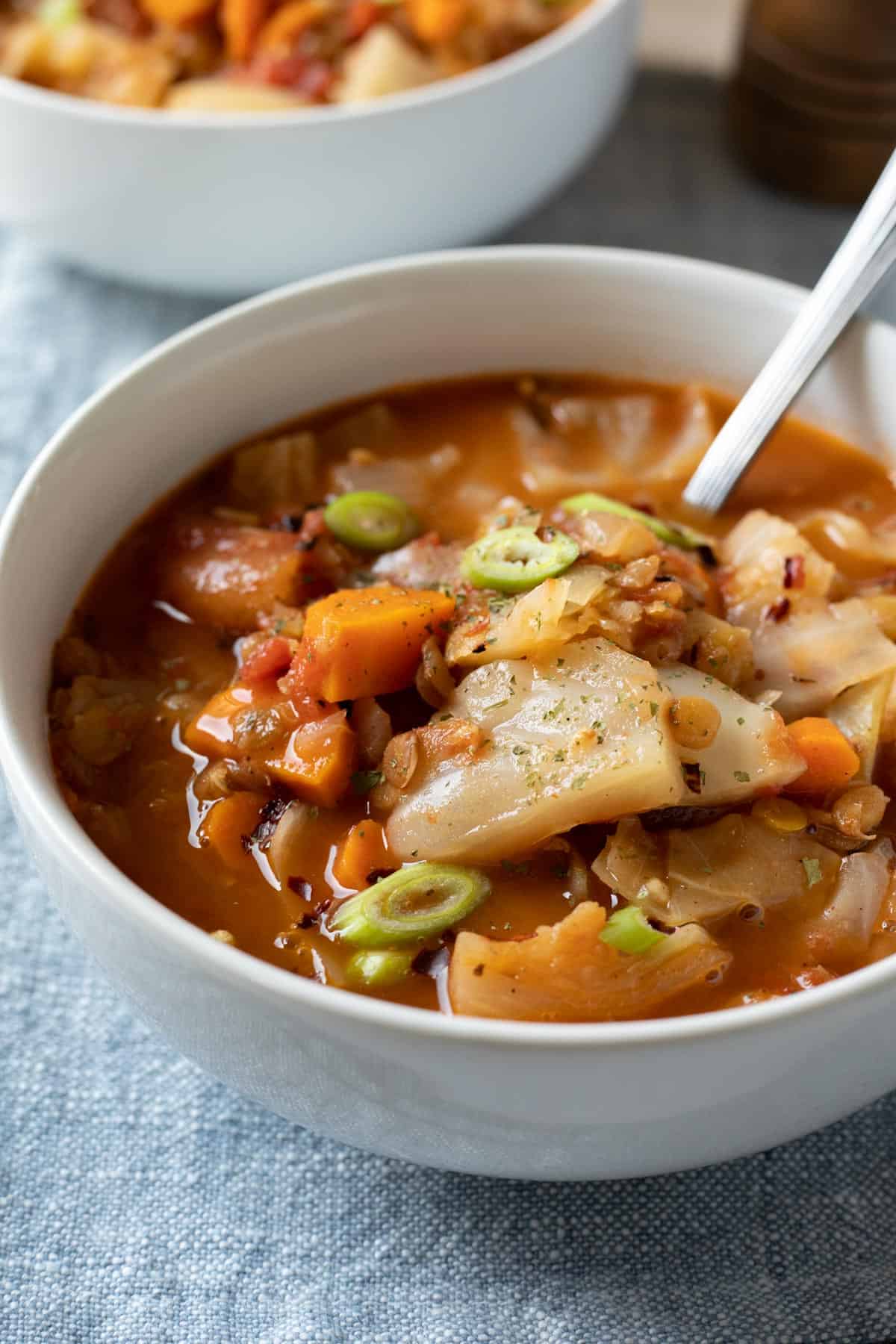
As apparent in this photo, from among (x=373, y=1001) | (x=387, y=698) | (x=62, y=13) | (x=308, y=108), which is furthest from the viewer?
(x=62, y=13)

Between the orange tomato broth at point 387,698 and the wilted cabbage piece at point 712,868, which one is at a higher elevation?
the wilted cabbage piece at point 712,868

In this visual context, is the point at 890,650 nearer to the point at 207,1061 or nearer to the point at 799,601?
the point at 799,601

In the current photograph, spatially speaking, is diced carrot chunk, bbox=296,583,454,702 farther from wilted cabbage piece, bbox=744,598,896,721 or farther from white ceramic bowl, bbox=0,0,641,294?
white ceramic bowl, bbox=0,0,641,294

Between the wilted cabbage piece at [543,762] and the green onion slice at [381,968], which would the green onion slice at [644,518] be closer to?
the wilted cabbage piece at [543,762]

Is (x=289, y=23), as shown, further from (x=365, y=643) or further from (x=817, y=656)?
(x=817, y=656)

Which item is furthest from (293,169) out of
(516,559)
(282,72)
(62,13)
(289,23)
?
(516,559)

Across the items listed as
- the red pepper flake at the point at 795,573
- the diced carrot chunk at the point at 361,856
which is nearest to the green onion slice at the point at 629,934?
the diced carrot chunk at the point at 361,856

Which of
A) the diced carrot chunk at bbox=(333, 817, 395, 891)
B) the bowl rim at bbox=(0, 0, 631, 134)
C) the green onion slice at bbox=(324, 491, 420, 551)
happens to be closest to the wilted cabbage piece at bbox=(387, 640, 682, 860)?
the diced carrot chunk at bbox=(333, 817, 395, 891)
